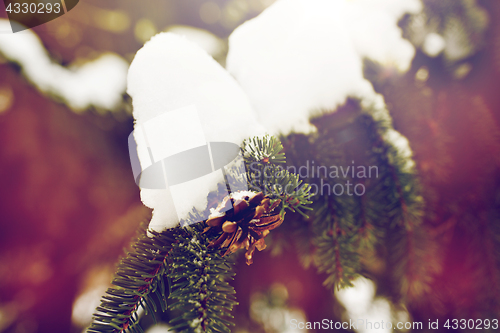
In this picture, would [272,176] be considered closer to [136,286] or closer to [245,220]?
[245,220]

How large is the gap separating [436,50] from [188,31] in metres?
0.70

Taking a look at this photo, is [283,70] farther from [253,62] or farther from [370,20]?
[370,20]

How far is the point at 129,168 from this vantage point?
0.75 metres

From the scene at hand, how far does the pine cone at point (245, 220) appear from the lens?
0.27m

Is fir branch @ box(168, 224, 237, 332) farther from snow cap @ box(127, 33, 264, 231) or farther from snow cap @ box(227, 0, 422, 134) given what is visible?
snow cap @ box(227, 0, 422, 134)

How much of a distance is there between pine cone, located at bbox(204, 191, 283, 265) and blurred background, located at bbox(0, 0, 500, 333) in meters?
0.21

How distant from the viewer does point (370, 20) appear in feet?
1.81

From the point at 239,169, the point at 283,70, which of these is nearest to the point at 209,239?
the point at 239,169

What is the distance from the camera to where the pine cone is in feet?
0.88

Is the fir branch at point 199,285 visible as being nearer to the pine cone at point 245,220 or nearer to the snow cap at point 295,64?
the pine cone at point 245,220

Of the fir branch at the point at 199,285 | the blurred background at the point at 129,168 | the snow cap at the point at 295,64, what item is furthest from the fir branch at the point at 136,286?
the snow cap at the point at 295,64

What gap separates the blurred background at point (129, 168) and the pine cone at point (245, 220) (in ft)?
0.69

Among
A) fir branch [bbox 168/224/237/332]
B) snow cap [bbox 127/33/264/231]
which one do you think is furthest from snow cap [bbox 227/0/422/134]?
fir branch [bbox 168/224/237/332]

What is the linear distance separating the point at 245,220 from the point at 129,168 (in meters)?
0.65
